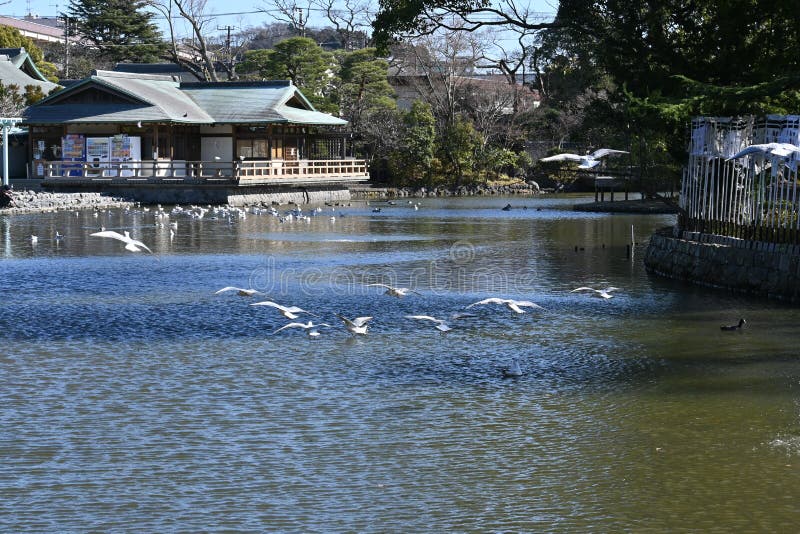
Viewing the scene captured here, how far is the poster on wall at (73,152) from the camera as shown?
47719 millimetres

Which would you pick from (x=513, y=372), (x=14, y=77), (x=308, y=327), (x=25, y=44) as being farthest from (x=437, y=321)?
(x=25, y=44)

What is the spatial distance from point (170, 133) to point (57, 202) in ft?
30.5

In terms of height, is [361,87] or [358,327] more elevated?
[361,87]

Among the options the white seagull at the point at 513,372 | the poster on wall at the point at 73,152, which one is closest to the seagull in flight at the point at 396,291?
the white seagull at the point at 513,372

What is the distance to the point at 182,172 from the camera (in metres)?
49.1

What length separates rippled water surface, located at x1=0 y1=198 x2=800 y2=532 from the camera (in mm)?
8234

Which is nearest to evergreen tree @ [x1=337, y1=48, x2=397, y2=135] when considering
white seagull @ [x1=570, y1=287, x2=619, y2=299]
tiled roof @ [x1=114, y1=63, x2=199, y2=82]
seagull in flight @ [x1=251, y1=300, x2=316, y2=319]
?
tiled roof @ [x1=114, y1=63, x2=199, y2=82]

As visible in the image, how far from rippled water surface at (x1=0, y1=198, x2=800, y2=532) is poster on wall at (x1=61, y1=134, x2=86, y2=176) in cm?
2695

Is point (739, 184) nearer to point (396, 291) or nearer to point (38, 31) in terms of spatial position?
point (396, 291)

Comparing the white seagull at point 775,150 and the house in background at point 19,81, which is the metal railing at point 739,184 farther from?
the house in background at point 19,81

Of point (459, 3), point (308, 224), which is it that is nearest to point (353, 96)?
point (308, 224)

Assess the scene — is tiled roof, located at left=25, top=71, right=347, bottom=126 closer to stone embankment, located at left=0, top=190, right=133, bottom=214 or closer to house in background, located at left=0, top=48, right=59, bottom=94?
stone embankment, located at left=0, top=190, right=133, bottom=214

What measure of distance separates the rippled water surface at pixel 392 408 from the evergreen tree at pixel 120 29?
178 feet

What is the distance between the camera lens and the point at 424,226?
36312 millimetres
